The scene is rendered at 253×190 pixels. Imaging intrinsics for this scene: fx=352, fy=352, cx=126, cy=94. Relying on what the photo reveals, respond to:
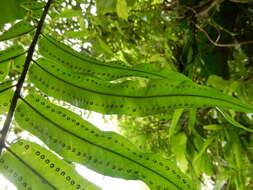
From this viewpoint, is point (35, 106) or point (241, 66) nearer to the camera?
point (35, 106)

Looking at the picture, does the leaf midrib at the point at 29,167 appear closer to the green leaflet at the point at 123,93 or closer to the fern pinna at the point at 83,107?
the fern pinna at the point at 83,107

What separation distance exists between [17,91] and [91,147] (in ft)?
0.50

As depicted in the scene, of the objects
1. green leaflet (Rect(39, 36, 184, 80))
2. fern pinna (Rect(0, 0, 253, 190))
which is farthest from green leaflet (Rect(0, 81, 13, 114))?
green leaflet (Rect(39, 36, 184, 80))

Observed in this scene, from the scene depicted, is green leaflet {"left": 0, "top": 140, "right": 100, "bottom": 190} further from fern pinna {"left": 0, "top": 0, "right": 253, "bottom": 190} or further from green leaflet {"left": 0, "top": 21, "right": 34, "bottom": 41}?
green leaflet {"left": 0, "top": 21, "right": 34, "bottom": 41}

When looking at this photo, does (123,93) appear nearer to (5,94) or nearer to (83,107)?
(83,107)

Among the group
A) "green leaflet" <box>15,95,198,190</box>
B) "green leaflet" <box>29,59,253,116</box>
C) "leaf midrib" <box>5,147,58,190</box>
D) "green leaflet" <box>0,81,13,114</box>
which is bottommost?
"leaf midrib" <box>5,147,58,190</box>

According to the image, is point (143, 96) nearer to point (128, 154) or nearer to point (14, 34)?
point (128, 154)

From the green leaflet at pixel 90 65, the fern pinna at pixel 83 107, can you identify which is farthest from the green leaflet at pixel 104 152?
the green leaflet at pixel 90 65

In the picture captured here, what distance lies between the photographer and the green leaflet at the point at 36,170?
1.54 feet

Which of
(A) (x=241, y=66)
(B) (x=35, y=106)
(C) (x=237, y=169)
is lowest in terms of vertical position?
(C) (x=237, y=169)

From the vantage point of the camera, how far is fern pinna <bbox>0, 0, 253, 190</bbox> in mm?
489

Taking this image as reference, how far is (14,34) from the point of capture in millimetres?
659

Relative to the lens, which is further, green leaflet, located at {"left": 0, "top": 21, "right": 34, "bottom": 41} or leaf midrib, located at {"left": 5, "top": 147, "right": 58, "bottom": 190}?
green leaflet, located at {"left": 0, "top": 21, "right": 34, "bottom": 41}

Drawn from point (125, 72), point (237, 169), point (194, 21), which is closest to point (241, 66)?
point (194, 21)
